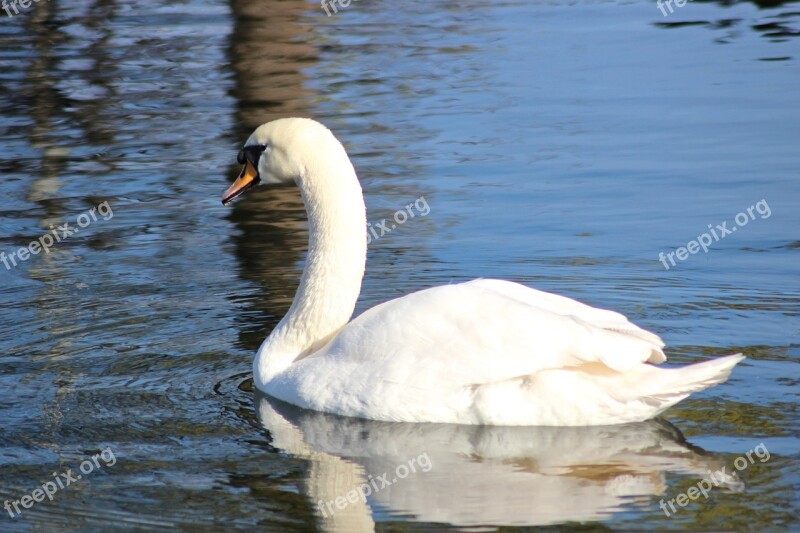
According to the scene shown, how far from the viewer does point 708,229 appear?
990 cm

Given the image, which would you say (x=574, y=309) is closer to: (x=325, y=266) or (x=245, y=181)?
(x=325, y=266)

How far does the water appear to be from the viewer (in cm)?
595

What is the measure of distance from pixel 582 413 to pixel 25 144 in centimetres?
912

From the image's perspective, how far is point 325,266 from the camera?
24.0 ft

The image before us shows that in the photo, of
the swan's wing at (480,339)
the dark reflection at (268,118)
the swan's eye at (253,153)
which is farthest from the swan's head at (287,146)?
the dark reflection at (268,118)

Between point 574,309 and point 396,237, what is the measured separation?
3.73 meters

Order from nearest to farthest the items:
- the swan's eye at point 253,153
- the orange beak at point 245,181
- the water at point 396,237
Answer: the water at point 396,237
the swan's eye at point 253,153
the orange beak at point 245,181

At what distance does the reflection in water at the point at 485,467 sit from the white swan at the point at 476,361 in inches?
3.4

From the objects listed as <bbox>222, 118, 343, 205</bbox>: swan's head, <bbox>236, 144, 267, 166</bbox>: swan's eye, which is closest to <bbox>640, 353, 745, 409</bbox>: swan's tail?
<bbox>222, 118, 343, 205</bbox>: swan's head

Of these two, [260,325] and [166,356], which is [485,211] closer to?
[260,325]

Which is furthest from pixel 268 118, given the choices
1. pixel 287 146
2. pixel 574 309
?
pixel 574 309

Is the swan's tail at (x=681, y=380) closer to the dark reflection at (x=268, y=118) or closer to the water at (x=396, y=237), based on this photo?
the water at (x=396, y=237)

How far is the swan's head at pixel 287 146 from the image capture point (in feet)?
23.6

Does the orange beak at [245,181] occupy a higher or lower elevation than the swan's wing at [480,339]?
higher
